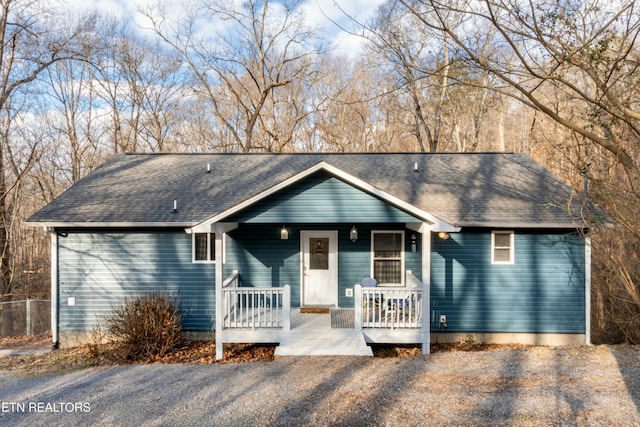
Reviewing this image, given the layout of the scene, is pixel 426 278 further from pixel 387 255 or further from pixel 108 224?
pixel 108 224

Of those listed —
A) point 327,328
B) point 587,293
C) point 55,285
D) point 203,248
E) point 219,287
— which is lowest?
point 327,328

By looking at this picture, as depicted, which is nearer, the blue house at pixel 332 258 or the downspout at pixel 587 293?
the blue house at pixel 332 258

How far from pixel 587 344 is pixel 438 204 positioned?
430cm

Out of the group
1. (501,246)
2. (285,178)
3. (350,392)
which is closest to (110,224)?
(285,178)

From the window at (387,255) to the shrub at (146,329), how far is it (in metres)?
4.61

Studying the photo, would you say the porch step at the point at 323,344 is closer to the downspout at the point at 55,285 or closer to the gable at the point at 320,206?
the gable at the point at 320,206

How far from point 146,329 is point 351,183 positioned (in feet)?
16.1

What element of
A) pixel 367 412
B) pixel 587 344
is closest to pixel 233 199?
pixel 367 412

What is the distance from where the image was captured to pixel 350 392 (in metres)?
5.74

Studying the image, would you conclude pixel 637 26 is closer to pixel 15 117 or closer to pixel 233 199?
pixel 233 199

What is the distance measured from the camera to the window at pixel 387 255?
30.6 ft

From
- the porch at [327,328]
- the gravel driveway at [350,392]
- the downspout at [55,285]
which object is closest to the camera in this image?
the gravel driveway at [350,392]

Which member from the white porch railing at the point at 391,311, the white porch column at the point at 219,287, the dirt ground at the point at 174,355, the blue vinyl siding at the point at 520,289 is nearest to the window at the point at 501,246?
the blue vinyl siding at the point at 520,289

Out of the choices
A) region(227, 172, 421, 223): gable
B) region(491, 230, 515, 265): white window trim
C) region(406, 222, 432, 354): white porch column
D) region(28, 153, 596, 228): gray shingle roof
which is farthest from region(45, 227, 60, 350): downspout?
→ region(491, 230, 515, 265): white window trim
